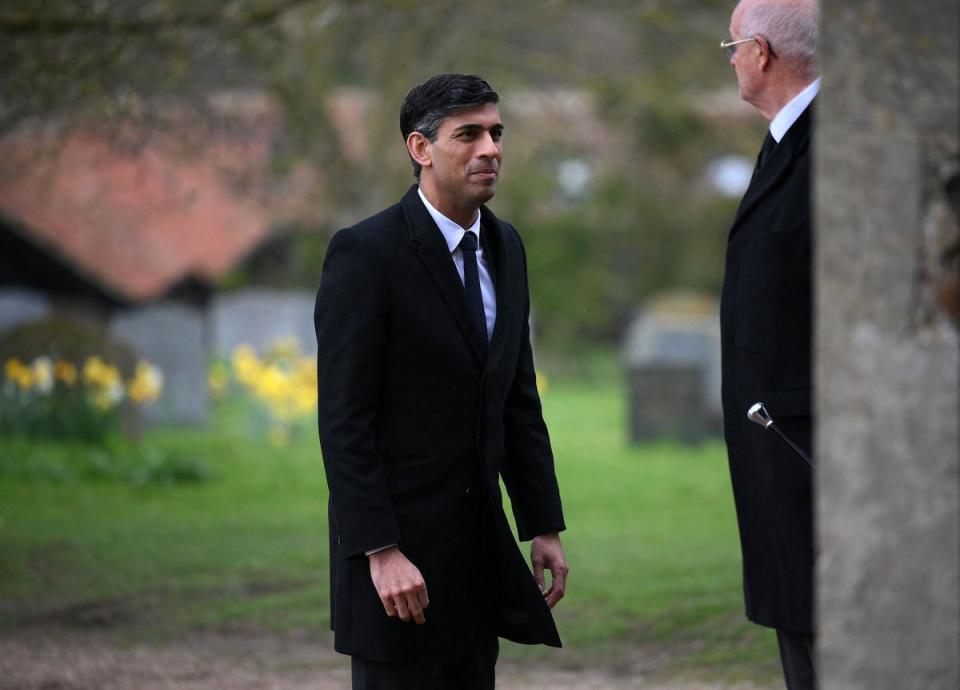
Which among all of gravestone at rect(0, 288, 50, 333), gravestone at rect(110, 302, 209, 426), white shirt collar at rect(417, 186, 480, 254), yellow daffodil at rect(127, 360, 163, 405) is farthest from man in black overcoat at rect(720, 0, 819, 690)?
gravestone at rect(0, 288, 50, 333)

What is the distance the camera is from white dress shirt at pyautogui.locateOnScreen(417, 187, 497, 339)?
11.7ft

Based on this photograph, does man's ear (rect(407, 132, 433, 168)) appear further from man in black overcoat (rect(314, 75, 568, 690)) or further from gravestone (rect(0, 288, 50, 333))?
gravestone (rect(0, 288, 50, 333))

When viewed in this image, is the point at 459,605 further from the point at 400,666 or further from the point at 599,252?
the point at 599,252

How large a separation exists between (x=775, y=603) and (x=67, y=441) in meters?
10.7

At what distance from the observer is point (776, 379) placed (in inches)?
124

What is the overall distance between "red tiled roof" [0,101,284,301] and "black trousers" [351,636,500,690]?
8.90 metres

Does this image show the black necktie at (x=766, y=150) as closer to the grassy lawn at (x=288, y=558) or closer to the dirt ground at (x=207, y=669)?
the dirt ground at (x=207, y=669)

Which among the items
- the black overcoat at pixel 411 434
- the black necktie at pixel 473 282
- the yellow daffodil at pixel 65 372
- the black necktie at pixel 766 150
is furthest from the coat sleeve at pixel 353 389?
the yellow daffodil at pixel 65 372

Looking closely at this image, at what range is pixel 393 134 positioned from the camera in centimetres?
1738

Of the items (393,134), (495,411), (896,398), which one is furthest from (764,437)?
(393,134)

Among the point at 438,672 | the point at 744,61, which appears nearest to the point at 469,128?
the point at 744,61

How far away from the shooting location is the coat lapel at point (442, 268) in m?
3.47

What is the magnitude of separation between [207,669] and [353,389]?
314cm

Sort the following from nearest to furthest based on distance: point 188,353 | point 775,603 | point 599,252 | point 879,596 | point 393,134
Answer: point 879,596 < point 775,603 < point 188,353 < point 393,134 < point 599,252
